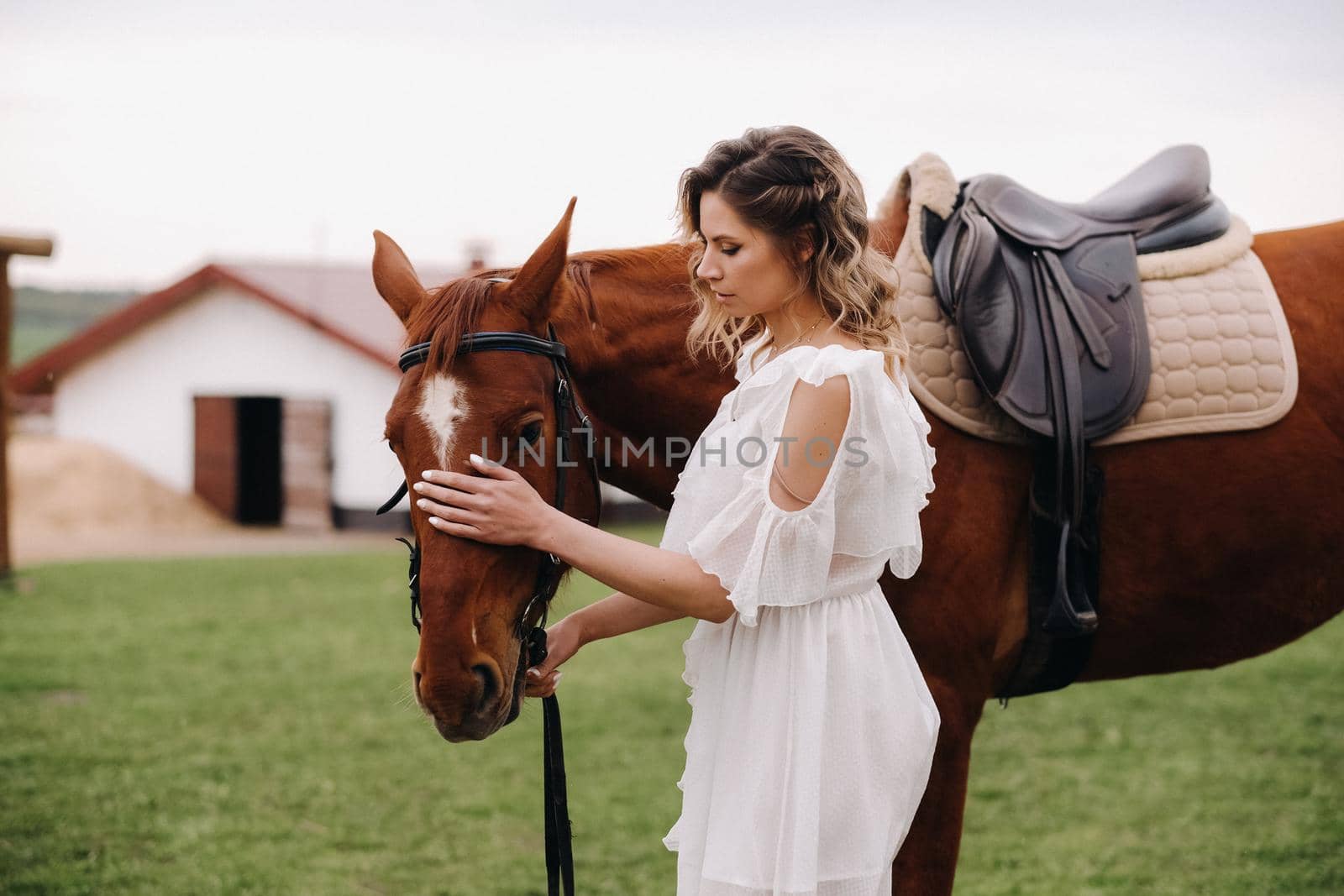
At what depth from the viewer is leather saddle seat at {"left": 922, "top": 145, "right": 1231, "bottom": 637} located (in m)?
2.25

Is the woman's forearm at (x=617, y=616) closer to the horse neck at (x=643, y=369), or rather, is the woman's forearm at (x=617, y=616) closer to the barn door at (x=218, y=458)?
the horse neck at (x=643, y=369)

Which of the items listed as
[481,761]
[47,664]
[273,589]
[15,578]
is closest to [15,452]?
[15,578]

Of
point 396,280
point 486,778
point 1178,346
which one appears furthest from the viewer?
point 486,778

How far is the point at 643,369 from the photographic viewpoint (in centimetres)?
228

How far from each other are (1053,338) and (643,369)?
2.93 ft

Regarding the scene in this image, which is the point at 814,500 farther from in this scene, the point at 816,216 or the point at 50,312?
the point at 50,312

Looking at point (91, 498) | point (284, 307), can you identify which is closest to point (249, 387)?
point (284, 307)

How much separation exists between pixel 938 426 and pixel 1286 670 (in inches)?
242

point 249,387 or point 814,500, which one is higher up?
point 814,500

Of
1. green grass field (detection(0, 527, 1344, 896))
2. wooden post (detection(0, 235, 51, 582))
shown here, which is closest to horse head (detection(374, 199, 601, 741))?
green grass field (detection(0, 527, 1344, 896))

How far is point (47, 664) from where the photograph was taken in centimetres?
731

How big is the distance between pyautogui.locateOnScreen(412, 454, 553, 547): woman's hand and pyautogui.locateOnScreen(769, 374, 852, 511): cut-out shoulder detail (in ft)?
1.29

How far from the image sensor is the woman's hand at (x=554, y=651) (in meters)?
2.00

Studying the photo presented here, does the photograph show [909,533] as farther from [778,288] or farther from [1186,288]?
[1186,288]
